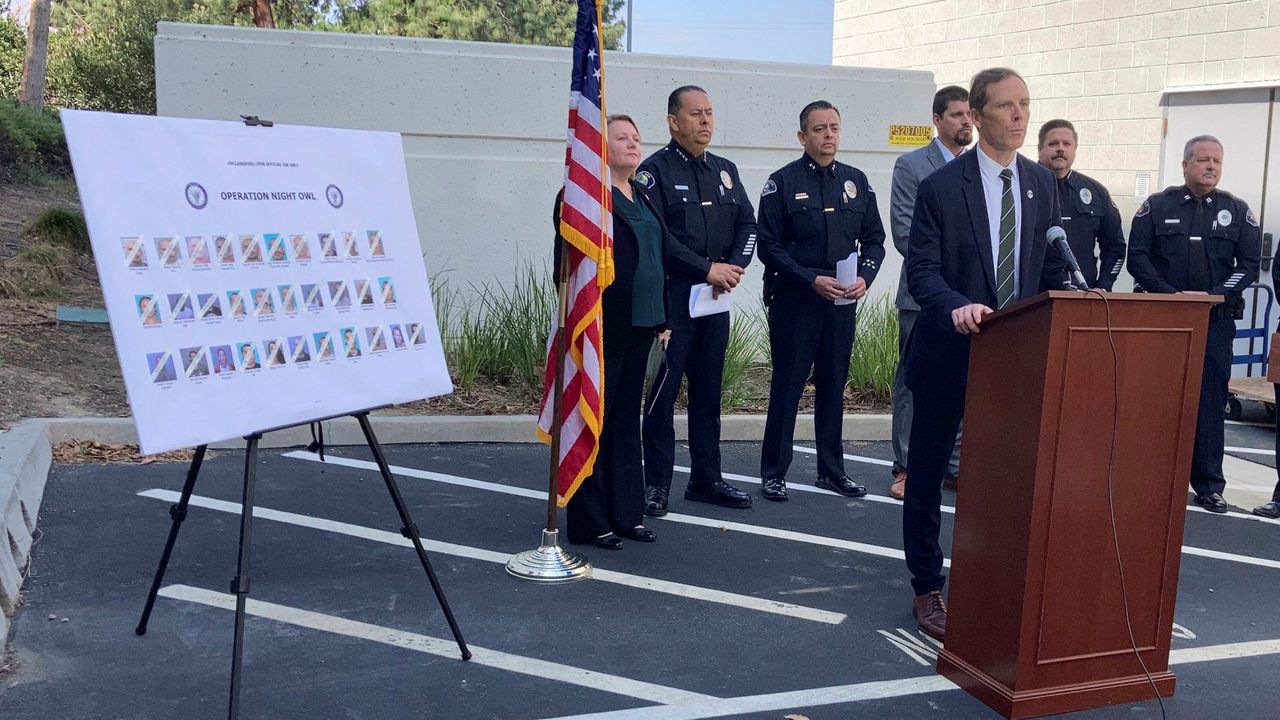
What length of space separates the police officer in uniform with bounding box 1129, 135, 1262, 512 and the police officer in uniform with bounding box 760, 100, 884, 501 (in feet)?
5.88

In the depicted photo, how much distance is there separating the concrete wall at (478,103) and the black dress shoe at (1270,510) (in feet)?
16.7

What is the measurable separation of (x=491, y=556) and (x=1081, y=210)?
14.7ft

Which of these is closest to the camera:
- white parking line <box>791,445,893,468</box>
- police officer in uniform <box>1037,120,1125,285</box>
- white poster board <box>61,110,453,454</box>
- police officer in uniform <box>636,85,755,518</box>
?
white poster board <box>61,110,453,454</box>

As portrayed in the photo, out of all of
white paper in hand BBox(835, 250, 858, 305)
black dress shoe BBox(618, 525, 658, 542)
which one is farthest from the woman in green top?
white paper in hand BBox(835, 250, 858, 305)

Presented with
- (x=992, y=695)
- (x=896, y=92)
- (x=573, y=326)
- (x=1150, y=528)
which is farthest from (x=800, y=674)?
(x=896, y=92)

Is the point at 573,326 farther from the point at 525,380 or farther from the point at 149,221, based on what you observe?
the point at 525,380

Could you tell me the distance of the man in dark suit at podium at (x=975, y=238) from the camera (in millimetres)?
4504

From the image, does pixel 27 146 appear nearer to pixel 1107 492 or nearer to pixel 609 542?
pixel 609 542

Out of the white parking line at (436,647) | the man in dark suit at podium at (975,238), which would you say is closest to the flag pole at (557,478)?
the white parking line at (436,647)

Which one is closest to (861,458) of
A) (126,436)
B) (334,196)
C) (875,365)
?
(875,365)

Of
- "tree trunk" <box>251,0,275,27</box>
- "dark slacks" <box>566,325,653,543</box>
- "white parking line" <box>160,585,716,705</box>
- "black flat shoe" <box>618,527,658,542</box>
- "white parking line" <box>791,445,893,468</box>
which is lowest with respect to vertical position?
"white parking line" <box>160,585,716,705</box>

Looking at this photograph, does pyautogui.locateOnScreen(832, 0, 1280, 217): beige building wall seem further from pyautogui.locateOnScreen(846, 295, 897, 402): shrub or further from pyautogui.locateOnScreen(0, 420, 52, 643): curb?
pyautogui.locateOnScreen(0, 420, 52, 643): curb

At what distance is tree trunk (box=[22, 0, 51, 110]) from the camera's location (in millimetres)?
19125

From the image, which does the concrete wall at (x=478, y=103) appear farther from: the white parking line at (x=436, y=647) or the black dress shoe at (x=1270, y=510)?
the white parking line at (x=436, y=647)
